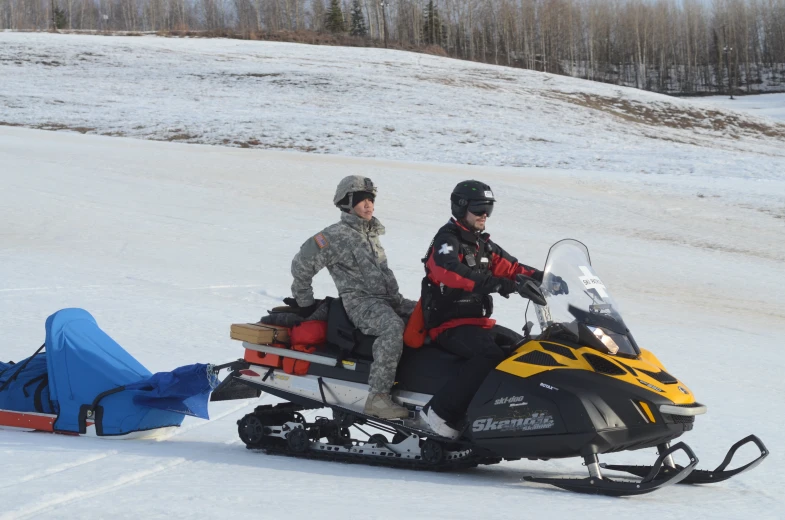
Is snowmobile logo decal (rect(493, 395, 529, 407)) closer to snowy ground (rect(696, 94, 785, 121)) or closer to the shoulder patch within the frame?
the shoulder patch

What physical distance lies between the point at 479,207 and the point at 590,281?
662mm

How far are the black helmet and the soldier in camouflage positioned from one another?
0.60m

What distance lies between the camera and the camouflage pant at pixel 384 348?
4.77 m

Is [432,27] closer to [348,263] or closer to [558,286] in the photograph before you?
[348,263]

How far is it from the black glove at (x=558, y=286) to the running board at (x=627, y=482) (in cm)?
78

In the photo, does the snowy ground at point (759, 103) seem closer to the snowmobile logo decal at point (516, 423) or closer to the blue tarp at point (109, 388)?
the blue tarp at point (109, 388)

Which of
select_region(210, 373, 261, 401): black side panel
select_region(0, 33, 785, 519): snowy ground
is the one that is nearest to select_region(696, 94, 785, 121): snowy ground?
select_region(0, 33, 785, 519): snowy ground

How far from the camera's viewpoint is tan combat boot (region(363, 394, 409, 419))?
476 centimetres

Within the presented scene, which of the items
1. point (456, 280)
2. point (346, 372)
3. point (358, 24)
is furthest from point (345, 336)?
point (358, 24)

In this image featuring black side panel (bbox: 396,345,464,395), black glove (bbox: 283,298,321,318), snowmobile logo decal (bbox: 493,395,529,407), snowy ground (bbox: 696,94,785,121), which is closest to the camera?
snowmobile logo decal (bbox: 493,395,529,407)

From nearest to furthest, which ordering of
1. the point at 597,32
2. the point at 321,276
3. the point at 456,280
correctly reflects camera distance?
the point at 456,280 → the point at 321,276 → the point at 597,32

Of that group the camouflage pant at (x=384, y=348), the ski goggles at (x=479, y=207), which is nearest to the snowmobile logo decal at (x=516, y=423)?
the camouflage pant at (x=384, y=348)

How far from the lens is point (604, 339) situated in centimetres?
426

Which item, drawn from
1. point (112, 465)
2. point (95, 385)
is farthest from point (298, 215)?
point (112, 465)
